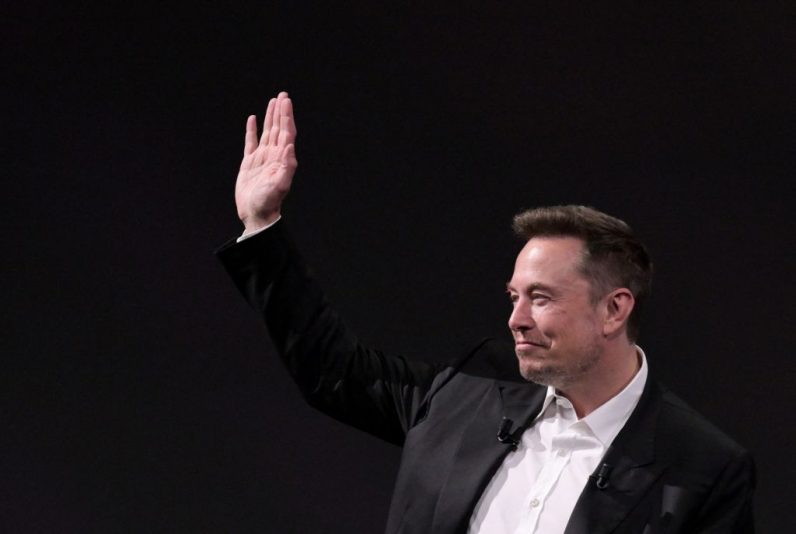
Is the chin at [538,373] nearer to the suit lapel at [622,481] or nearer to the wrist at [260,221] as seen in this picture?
the suit lapel at [622,481]

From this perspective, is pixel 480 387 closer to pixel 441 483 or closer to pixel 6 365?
pixel 441 483

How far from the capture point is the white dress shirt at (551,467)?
2242 millimetres

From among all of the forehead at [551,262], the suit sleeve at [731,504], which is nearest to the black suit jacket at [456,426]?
the suit sleeve at [731,504]

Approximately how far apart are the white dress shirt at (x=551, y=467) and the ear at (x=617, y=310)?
0.10 meters

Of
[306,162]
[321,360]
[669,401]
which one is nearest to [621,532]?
[669,401]

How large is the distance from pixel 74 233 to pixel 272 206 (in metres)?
1.01

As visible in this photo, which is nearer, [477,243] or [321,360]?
[321,360]

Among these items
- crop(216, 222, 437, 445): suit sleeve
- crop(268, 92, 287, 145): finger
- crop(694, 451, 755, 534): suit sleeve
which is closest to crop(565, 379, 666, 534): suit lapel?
crop(694, 451, 755, 534): suit sleeve

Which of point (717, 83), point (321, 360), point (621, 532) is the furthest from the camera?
point (717, 83)

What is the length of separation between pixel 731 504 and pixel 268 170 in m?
1.03

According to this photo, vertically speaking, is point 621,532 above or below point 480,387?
below

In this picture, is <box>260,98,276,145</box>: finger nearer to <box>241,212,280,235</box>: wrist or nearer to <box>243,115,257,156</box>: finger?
<box>243,115,257,156</box>: finger

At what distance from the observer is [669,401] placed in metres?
2.41

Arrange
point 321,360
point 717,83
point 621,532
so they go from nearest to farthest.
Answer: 1. point 621,532
2. point 321,360
3. point 717,83
